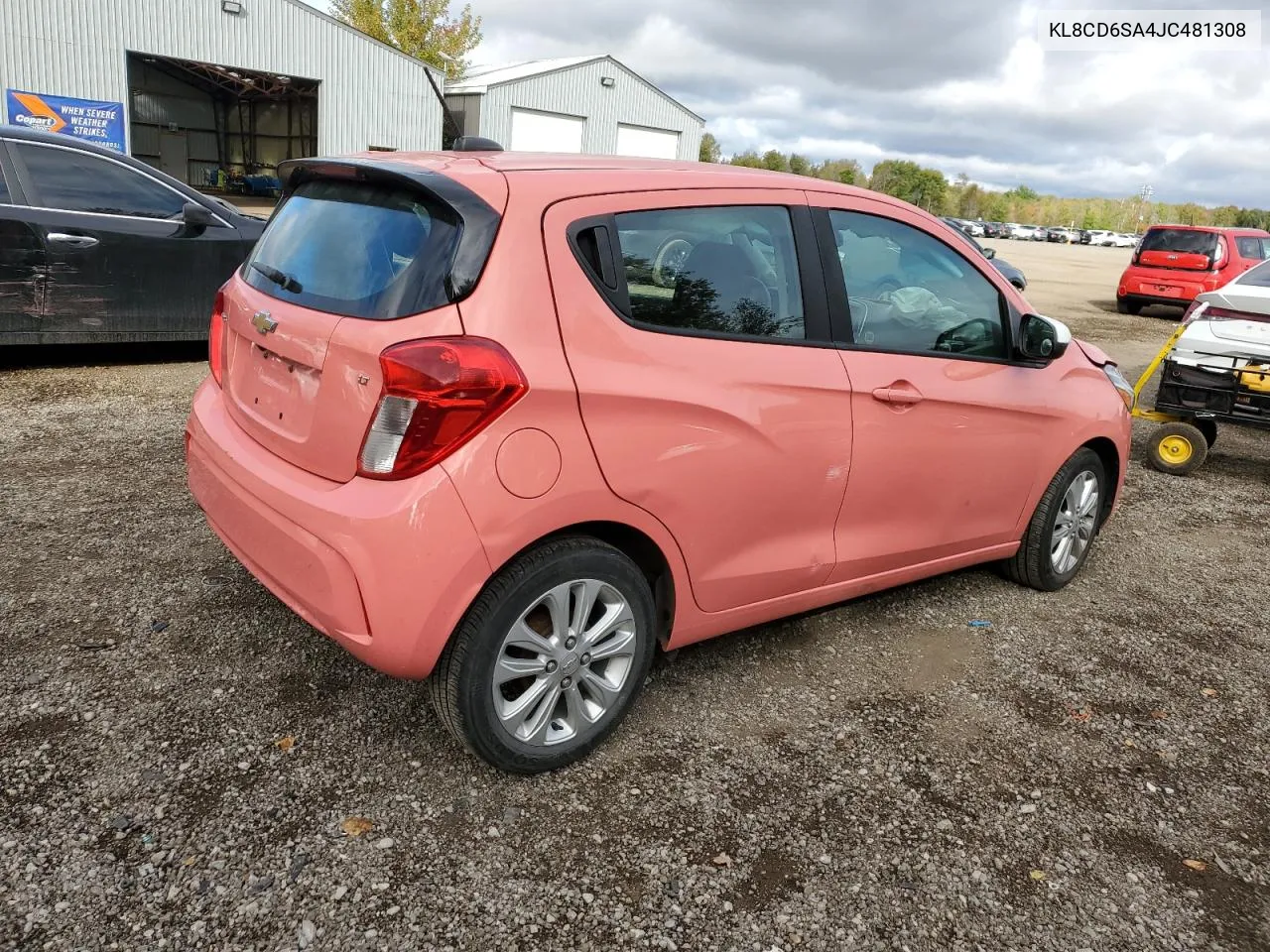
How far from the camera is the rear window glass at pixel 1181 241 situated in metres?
17.1

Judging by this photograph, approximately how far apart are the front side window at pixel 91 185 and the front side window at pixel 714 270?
570cm

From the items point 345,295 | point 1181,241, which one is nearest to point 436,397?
point 345,295

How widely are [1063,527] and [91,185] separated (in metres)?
6.70

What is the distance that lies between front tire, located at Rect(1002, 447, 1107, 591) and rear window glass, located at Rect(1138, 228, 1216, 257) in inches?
608

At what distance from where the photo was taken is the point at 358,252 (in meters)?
2.66

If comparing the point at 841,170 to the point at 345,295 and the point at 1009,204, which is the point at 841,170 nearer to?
the point at 1009,204

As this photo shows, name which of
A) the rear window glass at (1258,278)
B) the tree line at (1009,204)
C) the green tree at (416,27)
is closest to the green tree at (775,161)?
the tree line at (1009,204)

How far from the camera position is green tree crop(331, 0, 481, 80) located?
4175 centimetres

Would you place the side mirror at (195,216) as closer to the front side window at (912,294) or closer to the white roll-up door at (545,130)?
→ the front side window at (912,294)

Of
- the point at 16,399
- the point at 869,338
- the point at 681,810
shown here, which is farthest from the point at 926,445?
the point at 16,399

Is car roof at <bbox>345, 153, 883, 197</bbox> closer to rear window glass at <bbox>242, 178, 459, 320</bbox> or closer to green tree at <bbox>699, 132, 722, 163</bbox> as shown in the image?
rear window glass at <bbox>242, 178, 459, 320</bbox>

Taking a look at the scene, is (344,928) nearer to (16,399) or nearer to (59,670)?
(59,670)

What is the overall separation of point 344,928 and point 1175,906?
6.72 ft

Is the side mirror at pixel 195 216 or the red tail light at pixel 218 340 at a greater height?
the side mirror at pixel 195 216
